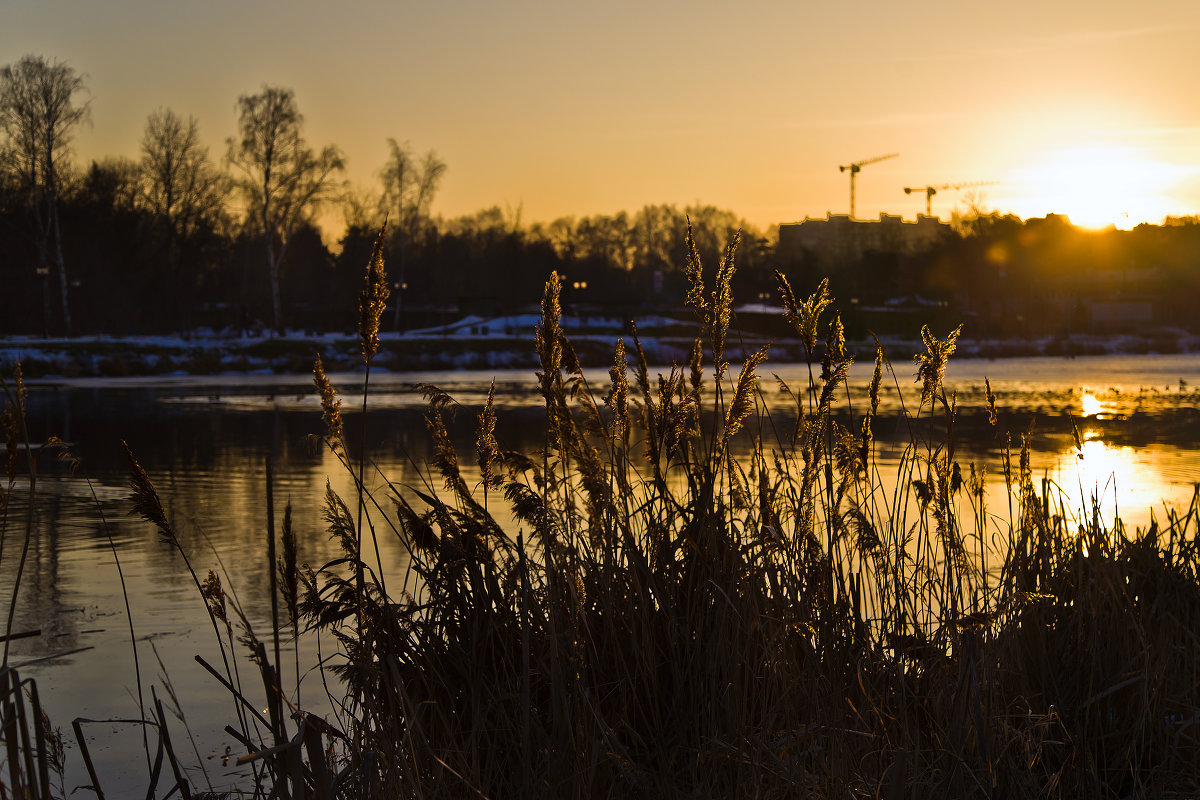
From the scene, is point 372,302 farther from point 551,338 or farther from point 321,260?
point 321,260

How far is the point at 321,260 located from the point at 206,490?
221 feet

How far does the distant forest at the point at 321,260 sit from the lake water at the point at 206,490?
15.3 feet

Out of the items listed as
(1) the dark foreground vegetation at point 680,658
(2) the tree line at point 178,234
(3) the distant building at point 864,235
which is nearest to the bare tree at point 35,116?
(2) the tree line at point 178,234

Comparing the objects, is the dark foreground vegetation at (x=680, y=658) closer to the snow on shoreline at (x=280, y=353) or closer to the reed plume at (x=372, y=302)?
the reed plume at (x=372, y=302)

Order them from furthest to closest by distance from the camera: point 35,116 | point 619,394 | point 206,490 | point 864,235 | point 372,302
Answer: point 864,235 < point 35,116 < point 206,490 < point 619,394 < point 372,302

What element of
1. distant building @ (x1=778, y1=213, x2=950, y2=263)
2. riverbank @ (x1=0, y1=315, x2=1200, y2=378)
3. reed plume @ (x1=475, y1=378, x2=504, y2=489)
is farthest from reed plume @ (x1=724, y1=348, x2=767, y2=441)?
distant building @ (x1=778, y1=213, x2=950, y2=263)

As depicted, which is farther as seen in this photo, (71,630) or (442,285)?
(442,285)

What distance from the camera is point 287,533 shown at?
238cm

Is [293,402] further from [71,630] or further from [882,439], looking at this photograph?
[71,630]

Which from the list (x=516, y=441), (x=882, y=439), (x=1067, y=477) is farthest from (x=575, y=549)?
(x=882, y=439)

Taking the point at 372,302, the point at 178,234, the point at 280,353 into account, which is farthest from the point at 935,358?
the point at 178,234

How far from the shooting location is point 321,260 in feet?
248

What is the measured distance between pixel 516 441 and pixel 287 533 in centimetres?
1231

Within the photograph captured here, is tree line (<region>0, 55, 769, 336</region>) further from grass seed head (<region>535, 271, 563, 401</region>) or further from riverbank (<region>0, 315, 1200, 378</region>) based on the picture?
grass seed head (<region>535, 271, 563, 401</region>)
